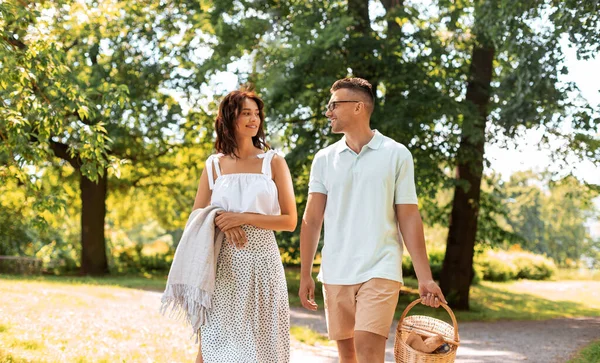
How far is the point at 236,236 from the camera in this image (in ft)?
16.9

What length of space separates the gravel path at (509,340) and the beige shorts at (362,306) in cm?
495

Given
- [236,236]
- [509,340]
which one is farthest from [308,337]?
[236,236]

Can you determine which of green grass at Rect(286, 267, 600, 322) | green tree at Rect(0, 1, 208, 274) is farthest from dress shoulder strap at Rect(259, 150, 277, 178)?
green grass at Rect(286, 267, 600, 322)

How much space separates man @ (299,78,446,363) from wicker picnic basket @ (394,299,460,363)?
11 cm

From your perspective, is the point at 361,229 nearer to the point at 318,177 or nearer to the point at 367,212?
the point at 367,212

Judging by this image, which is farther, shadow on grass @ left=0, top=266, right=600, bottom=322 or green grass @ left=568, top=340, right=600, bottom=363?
shadow on grass @ left=0, top=266, right=600, bottom=322

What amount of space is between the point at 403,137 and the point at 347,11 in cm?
351

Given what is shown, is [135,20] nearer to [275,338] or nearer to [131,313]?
[131,313]

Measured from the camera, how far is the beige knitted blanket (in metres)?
5.09

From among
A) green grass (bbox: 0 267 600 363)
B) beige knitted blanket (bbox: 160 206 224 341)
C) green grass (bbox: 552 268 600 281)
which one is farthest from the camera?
green grass (bbox: 552 268 600 281)

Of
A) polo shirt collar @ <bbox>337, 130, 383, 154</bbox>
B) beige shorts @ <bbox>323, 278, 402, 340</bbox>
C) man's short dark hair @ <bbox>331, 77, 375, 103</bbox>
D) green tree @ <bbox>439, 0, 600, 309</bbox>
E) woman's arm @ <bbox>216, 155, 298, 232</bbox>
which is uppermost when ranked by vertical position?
green tree @ <bbox>439, 0, 600, 309</bbox>

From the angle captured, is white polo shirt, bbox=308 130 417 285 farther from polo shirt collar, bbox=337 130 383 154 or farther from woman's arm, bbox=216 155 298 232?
woman's arm, bbox=216 155 298 232

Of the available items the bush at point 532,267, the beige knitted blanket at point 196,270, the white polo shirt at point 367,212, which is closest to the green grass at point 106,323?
the beige knitted blanket at point 196,270

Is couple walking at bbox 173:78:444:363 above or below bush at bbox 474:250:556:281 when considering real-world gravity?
above
